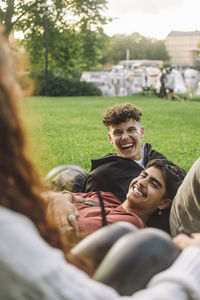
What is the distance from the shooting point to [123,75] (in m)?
36.4

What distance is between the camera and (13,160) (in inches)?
51.1

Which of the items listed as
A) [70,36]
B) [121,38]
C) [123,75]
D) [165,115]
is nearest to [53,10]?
[70,36]

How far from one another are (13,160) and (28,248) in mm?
280

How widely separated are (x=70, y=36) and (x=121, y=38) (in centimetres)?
9146

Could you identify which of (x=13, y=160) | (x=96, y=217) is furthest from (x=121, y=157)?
(x=13, y=160)

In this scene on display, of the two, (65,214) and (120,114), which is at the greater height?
(120,114)

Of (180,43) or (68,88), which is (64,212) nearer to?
(68,88)

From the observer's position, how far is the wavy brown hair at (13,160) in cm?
128

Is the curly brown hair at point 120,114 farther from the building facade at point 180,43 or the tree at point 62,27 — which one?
the building facade at point 180,43

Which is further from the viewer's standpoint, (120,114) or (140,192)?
(120,114)

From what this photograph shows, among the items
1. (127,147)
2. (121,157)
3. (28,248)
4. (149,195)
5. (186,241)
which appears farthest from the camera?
(127,147)

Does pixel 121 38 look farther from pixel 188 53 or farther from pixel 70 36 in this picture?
pixel 70 36

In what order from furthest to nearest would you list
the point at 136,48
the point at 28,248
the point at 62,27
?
1. the point at 136,48
2. the point at 62,27
3. the point at 28,248

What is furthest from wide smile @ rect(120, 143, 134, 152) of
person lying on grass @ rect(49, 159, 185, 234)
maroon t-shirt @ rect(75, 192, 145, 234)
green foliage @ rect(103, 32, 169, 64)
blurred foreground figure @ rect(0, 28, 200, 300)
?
green foliage @ rect(103, 32, 169, 64)
